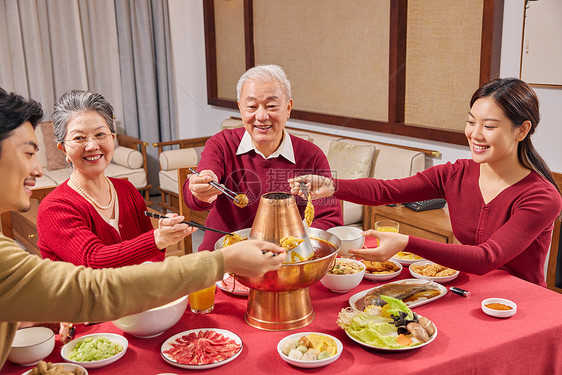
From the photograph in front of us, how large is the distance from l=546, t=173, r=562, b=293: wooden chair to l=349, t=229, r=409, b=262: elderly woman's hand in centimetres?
186

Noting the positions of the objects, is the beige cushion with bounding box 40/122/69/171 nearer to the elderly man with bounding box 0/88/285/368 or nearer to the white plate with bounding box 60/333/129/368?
the white plate with bounding box 60/333/129/368

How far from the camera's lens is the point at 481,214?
1974 mm

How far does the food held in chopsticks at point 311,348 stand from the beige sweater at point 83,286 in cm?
31

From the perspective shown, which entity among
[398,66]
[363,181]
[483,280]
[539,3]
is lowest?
[483,280]

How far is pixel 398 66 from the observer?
4004mm

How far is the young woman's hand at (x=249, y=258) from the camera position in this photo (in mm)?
1206

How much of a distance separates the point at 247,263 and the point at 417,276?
0.82 metres

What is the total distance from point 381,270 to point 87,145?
107 cm

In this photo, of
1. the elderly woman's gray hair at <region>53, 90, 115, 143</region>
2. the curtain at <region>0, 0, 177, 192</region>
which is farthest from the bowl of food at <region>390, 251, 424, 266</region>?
the curtain at <region>0, 0, 177, 192</region>

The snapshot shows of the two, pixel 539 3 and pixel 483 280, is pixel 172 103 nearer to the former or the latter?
pixel 539 3

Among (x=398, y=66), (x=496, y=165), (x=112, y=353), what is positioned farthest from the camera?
(x=398, y=66)

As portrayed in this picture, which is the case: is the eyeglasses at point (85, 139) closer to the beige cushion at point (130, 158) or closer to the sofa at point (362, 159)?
the sofa at point (362, 159)

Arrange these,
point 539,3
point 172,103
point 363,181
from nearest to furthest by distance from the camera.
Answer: point 363,181
point 539,3
point 172,103

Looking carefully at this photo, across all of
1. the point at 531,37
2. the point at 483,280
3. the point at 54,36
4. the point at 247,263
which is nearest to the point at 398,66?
the point at 531,37
